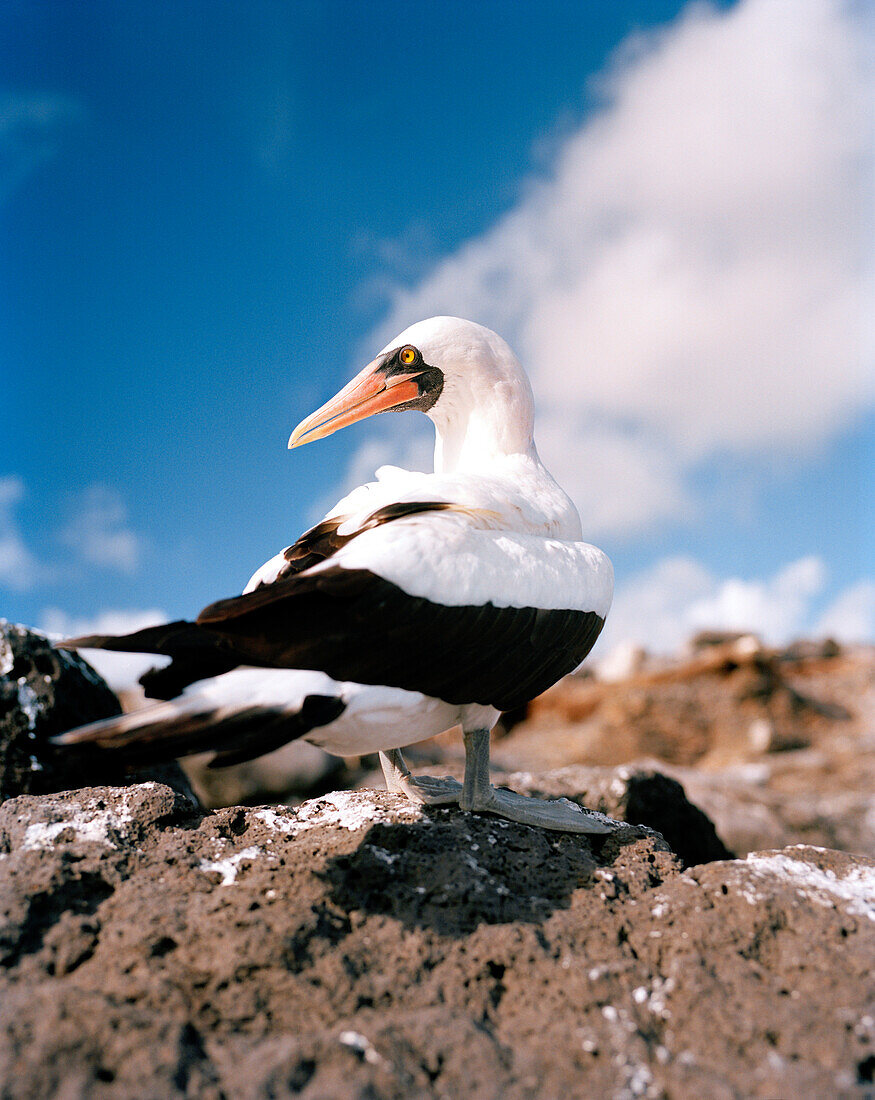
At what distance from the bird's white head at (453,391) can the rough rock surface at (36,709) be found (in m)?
2.47

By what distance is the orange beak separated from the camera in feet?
16.3

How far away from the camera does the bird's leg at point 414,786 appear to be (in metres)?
4.29

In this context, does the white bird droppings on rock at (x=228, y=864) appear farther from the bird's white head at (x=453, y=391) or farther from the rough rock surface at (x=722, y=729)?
the rough rock surface at (x=722, y=729)

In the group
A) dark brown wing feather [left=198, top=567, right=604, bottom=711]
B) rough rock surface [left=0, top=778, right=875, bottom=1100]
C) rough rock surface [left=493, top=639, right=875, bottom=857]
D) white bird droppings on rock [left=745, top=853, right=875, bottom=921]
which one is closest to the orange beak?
dark brown wing feather [left=198, top=567, right=604, bottom=711]

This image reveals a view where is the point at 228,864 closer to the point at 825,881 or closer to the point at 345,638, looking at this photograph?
the point at 345,638

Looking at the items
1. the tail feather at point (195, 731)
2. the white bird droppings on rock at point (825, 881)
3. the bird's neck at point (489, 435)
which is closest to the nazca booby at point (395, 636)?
the tail feather at point (195, 731)

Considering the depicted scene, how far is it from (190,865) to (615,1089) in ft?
6.48

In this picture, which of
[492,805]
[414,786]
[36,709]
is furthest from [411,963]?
[36,709]

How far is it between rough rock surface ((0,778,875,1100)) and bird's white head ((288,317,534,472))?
2.39 metres

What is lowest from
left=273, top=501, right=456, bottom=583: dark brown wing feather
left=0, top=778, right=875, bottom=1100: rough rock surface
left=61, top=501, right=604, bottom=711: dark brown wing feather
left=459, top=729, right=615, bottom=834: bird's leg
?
left=0, top=778, right=875, bottom=1100: rough rock surface

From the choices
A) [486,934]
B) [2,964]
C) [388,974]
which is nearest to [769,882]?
[486,934]

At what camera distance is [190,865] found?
341cm

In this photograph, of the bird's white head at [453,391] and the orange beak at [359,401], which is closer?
the bird's white head at [453,391]

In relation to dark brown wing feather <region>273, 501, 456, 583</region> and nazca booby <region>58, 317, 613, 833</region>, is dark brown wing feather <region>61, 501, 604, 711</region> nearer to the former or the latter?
nazca booby <region>58, 317, 613, 833</region>
